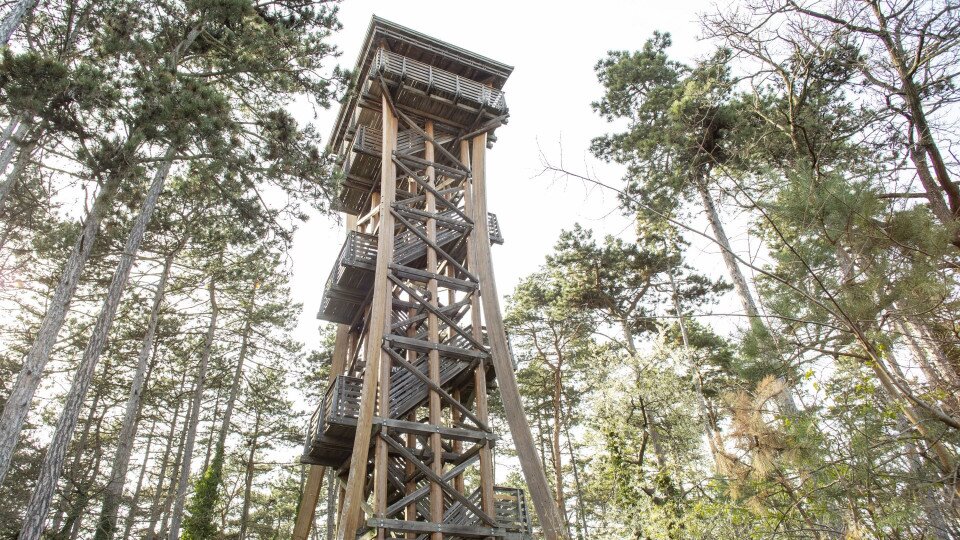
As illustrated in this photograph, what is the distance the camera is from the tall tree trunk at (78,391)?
24.3ft

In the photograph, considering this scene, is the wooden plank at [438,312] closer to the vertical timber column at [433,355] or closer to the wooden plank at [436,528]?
the vertical timber column at [433,355]

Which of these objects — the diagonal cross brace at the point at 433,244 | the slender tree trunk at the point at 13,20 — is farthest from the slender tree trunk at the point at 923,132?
the slender tree trunk at the point at 13,20

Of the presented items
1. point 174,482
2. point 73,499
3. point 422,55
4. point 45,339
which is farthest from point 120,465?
point 422,55

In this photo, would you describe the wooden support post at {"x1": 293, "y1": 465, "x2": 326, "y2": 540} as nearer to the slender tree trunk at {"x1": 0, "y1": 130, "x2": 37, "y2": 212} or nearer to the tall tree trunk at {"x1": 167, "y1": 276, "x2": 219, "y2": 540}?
the slender tree trunk at {"x1": 0, "y1": 130, "x2": 37, "y2": 212}

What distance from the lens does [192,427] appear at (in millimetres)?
18266

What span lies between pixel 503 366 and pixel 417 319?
69.8 inches

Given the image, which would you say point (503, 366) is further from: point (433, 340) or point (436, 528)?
point (436, 528)

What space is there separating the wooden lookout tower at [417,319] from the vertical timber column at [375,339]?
0.07ft

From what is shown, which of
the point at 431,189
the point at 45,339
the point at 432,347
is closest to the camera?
the point at 45,339

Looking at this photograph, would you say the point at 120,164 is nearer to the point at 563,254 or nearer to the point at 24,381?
the point at 24,381

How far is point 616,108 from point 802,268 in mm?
13155

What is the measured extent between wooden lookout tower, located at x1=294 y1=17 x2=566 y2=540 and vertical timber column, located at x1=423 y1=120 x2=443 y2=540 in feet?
0.08

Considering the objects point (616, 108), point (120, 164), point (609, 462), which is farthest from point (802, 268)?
point (616, 108)

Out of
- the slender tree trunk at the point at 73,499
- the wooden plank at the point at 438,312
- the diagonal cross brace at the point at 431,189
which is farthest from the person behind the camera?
the slender tree trunk at the point at 73,499
